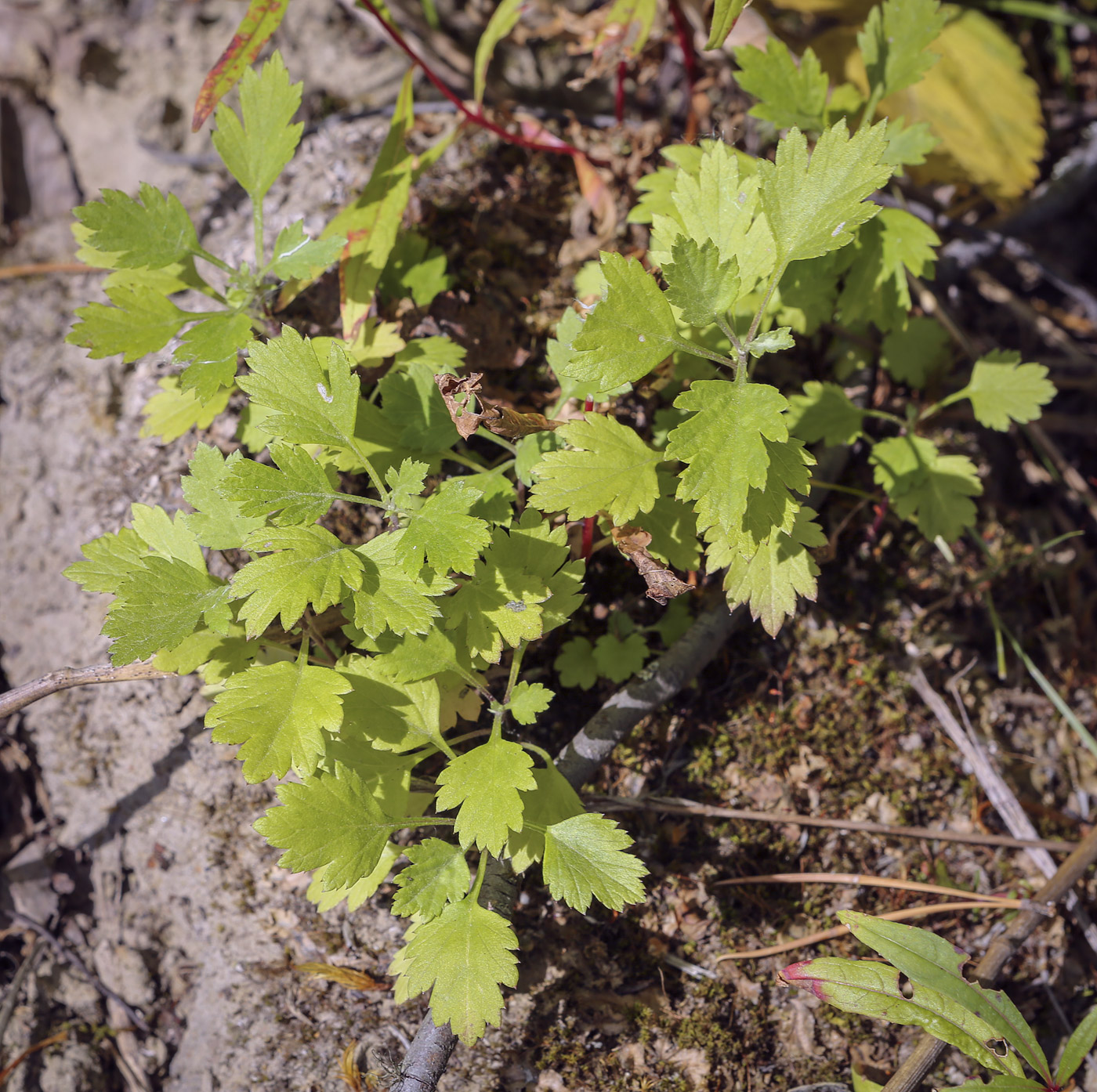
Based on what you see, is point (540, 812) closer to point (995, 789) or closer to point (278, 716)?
point (278, 716)

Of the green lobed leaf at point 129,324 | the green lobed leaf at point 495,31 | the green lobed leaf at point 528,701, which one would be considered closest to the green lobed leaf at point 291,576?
the green lobed leaf at point 528,701

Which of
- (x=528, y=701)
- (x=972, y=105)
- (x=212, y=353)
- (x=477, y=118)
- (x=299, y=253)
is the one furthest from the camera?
(x=972, y=105)

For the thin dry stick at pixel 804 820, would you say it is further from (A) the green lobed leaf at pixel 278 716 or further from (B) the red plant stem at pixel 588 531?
(A) the green lobed leaf at pixel 278 716

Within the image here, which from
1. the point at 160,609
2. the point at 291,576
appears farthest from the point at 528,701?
the point at 160,609

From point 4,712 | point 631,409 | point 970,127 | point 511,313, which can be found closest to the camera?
point 4,712

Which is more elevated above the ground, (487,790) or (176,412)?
(176,412)

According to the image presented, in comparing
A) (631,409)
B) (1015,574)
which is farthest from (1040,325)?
(631,409)

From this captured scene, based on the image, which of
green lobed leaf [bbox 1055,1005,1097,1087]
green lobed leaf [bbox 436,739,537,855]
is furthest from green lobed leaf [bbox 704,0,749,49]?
green lobed leaf [bbox 1055,1005,1097,1087]

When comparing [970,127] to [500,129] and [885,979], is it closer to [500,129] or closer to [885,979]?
[500,129]
